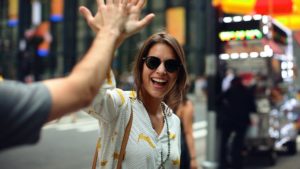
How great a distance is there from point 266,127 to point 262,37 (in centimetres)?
177

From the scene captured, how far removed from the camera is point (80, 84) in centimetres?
119

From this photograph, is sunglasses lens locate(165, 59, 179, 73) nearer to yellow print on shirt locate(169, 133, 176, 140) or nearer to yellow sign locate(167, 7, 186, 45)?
yellow print on shirt locate(169, 133, 176, 140)

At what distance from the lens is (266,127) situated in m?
8.84

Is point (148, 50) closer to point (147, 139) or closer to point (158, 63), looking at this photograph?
point (158, 63)

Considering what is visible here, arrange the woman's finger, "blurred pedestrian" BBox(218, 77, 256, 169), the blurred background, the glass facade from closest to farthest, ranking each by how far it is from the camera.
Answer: the woman's finger
the blurred background
"blurred pedestrian" BBox(218, 77, 256, 169)
the glass facade

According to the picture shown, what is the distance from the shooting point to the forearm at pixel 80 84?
1159 millimetres

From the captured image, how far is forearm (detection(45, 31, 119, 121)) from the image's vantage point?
116 centimetres

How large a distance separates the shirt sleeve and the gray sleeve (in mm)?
683

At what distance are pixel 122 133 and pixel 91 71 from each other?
85 centimetres

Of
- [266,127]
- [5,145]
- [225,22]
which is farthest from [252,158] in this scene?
[5,145]

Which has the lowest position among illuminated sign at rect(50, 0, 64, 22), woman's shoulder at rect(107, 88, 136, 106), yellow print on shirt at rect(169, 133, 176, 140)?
yellow print on shirt at rect(169, 133, 176, 140)

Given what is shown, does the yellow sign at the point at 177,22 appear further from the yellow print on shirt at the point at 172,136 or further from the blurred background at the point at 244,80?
the yellow print on shirt at the point at 172,136

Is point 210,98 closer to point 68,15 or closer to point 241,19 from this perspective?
point 241,19

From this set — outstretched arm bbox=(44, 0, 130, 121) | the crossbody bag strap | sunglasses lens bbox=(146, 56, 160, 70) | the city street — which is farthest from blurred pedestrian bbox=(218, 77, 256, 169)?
outstretched arm bbox=(44, 0, 130, 121)
